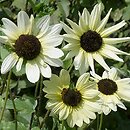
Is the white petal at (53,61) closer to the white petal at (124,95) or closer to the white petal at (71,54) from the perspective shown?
the white petal at (71,54)

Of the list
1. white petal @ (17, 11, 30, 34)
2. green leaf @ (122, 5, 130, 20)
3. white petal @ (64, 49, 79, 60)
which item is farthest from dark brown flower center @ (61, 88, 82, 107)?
green leaf @ (122, 5, 130, 20)

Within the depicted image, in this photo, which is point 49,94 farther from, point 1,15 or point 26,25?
point 1,15

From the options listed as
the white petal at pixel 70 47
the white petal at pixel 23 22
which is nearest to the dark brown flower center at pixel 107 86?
the white petal at pixel 70 47

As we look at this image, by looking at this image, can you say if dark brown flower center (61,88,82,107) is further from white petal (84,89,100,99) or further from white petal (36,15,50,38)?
white petal (36,15,50,38)

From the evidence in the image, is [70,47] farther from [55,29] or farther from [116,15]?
[116,15]

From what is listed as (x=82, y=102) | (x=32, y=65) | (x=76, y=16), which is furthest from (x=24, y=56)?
(x=76, y=16)

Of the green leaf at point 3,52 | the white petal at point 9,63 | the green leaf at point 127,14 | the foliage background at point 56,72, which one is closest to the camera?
the white petal at point 9,63
